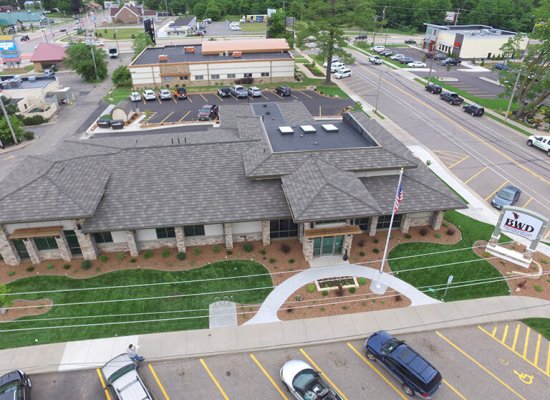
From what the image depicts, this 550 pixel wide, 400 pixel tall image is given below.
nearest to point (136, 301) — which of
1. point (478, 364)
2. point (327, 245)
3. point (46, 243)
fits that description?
point (46, 243)

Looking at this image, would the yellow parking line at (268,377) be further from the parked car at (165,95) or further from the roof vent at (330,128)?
the parked car at (165,95)

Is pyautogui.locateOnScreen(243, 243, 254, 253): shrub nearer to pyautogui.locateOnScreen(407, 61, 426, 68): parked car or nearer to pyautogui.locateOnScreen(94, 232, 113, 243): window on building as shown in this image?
pyautogui.locateOnScreen(94, 232, 113, 243): window on building

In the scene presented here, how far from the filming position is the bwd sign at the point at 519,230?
87.6 feet

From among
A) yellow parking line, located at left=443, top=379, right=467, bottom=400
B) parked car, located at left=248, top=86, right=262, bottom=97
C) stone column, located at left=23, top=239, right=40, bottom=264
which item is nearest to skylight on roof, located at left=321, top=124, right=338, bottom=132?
yellow parking line, located at left=443, top=379, right=467, bottom=400

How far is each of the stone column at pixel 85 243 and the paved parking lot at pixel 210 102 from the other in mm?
31232

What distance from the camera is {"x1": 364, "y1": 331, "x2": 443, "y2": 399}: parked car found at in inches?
746

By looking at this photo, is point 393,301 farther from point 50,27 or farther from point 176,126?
point 50,27

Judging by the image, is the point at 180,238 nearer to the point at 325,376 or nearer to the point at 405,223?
the point at 325,376

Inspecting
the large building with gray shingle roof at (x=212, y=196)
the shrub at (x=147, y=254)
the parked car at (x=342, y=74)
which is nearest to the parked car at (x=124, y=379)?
the shrub at (x=147, y=254)

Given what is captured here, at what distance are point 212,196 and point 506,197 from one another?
28.2 metres

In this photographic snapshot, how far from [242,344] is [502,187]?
32.6 m

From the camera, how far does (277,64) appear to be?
2827 inches

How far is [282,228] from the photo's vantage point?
30.0 meters

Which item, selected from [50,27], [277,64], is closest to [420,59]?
[277,64]
